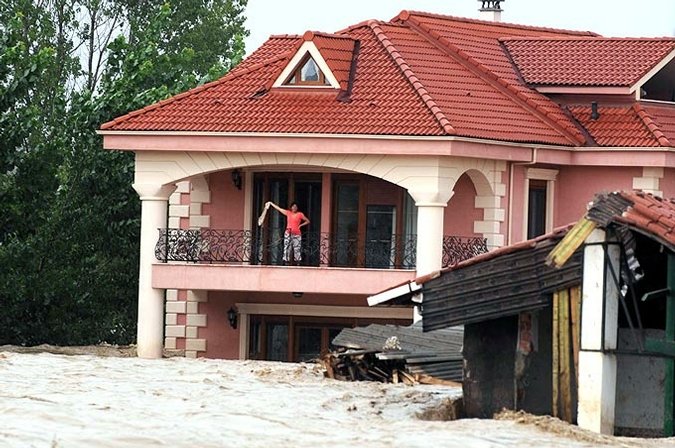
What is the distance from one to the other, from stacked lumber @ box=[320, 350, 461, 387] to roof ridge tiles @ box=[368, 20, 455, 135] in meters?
6.81

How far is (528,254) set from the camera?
2744 centimetres

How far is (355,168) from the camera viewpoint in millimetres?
40406

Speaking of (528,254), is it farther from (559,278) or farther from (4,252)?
(4,252)

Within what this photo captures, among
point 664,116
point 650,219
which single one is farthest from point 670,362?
point 664,116

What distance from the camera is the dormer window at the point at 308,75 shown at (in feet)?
137

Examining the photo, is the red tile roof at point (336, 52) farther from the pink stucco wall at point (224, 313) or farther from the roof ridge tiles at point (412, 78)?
the pink stucco wall at point (224, 313)

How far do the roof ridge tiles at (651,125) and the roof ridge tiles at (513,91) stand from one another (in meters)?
1.24

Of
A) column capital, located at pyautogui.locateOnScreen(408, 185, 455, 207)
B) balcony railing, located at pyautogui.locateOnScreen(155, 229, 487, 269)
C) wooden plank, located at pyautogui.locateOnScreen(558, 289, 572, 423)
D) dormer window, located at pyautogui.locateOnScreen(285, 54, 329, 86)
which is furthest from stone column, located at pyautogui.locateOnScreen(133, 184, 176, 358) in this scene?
wooden plank, located at pyautogui.locateOnScreen(558, 289, 572, 423)

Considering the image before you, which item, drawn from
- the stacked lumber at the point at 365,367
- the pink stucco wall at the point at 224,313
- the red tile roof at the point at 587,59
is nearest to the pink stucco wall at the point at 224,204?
the pink stucco wall at the point at 224,313

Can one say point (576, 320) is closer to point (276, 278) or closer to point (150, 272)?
point (276, 278)

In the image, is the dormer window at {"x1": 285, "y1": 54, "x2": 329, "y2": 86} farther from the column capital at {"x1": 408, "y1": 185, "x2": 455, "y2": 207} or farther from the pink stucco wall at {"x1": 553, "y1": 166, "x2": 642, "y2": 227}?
the pink stucco wall at {"x1": 553, "y1": 166, "x2": 642, "y2": 227}

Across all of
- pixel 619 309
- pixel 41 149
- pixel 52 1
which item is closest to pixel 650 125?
pixel 41 149

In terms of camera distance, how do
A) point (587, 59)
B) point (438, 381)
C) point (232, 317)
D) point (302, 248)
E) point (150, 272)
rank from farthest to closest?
point (587, 59) → point (232, 317) → point (302, 248) → point (150, 272) → point (438, 381)

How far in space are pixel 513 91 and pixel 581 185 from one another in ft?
7.57
